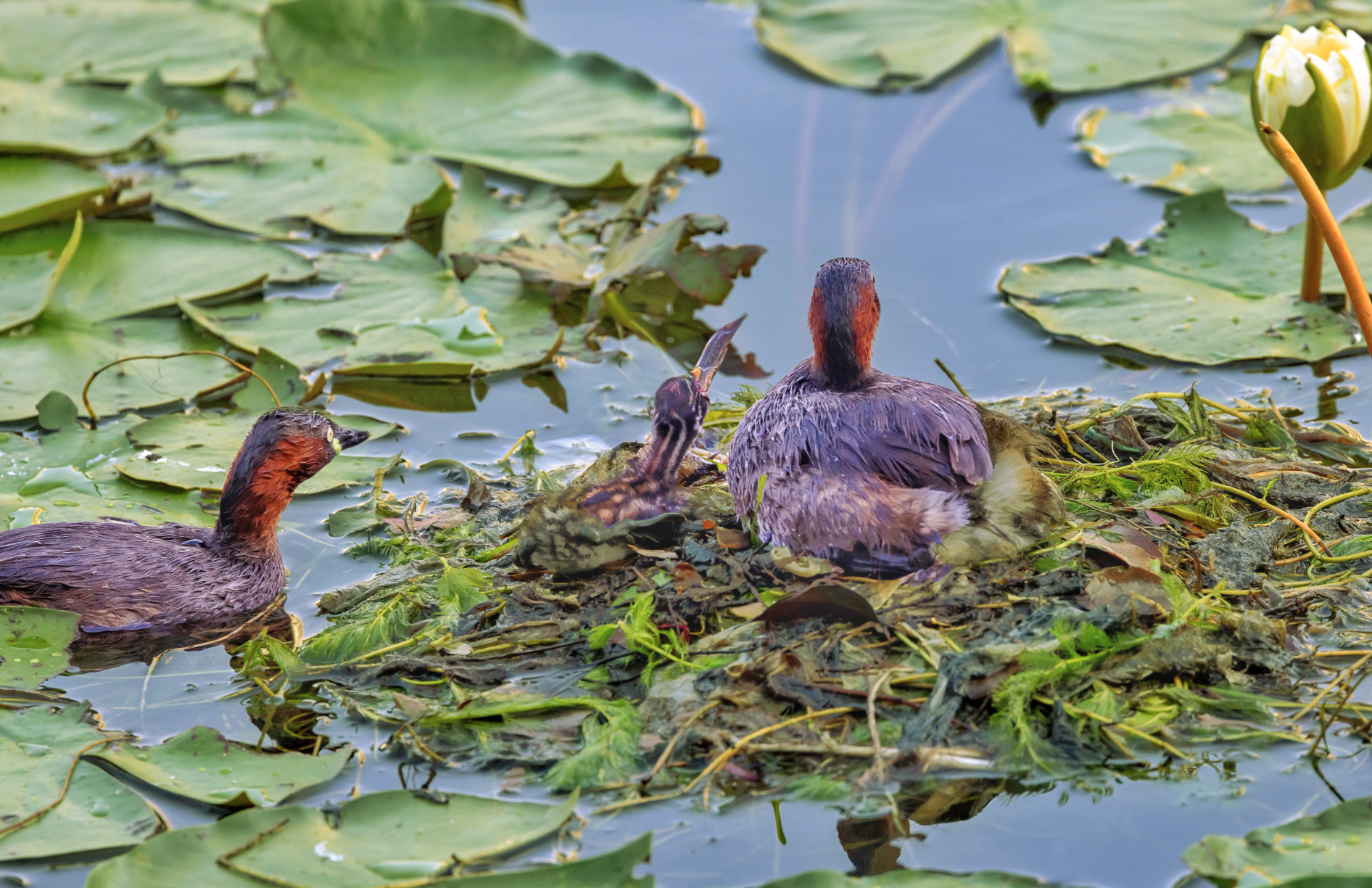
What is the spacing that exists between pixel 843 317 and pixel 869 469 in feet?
1.75

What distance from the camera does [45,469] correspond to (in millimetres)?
5469

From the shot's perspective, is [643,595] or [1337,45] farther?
[1337,45]

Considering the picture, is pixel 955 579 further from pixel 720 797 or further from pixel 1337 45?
pixel 1337 45

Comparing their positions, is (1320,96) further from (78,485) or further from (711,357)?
(78,485)

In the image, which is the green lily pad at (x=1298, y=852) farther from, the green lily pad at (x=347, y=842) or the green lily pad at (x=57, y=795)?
the green lily pad at (x=57, y=795)

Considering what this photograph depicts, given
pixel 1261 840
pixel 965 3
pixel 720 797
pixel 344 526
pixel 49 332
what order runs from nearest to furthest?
pixel 1261 840, pixel 720 797, pixel 344 526, pixel 49 332, pixel 965 3

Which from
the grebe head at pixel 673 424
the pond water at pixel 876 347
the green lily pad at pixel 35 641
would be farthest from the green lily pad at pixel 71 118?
the grebe head at pixel 673 424

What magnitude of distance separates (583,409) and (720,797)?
270 cm

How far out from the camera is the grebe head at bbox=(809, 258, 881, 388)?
4.75 metres

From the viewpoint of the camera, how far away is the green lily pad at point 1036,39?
8055mm

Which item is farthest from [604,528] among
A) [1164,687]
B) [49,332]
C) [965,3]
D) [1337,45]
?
[965,3]

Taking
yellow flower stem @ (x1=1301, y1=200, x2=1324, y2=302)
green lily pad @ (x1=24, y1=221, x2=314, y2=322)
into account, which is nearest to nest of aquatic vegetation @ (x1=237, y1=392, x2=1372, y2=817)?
yellow flower stem @ (x1=1301, y1=200, x2=1324, y2=302)

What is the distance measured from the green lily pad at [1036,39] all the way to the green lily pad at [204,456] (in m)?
3.98

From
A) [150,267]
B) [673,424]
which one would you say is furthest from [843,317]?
[150,267]
